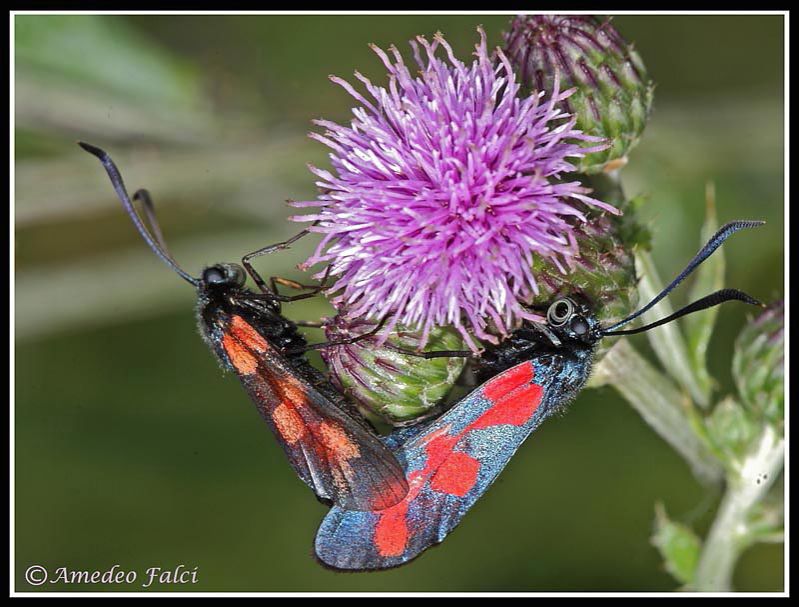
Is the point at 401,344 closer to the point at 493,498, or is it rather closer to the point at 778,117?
the point at 493,498

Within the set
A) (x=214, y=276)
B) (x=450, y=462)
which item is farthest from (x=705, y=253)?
(x=214, y=276)

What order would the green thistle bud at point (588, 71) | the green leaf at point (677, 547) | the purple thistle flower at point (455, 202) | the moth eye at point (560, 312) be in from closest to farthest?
the purple thistle flower at point (455, 202) < the moth eye at point (560, 312) < the green thistle bud at point (588, 71) < the green leaf at point (677, 547)

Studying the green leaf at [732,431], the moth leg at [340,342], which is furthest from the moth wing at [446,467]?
the green leaf at [732,431]

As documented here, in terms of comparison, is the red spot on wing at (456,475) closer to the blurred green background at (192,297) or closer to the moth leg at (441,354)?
the moth leg at (441,354)

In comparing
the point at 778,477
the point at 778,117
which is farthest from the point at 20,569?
the point at 778,117

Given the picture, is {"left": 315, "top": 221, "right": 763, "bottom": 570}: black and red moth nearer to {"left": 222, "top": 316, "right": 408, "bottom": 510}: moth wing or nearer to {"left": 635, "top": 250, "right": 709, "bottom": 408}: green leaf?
{"left": 222, "top": 316, "right": 408, "bottom": 510}: moth wing

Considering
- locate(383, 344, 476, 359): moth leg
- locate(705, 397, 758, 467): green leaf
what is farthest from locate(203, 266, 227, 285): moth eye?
locate(705, 397, 758, 467): green leaf
